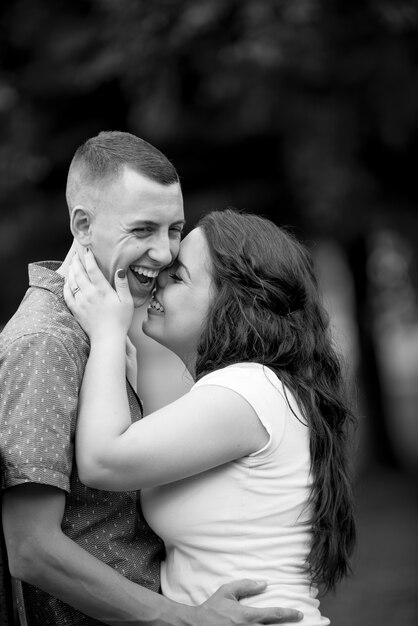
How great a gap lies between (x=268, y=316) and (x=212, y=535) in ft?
2.48

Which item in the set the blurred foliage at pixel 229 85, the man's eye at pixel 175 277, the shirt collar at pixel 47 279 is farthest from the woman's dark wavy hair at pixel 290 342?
the blurred foliage at pixel 229 85

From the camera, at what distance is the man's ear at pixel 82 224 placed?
10.5ft

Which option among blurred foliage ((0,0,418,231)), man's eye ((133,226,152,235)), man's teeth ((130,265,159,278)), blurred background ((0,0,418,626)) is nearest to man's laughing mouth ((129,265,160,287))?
man's teeth ((130,265,159,278))

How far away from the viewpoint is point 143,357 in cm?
1252

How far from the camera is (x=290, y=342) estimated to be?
324 centimetres

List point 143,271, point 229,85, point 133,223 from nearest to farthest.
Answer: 1. point 133,223
2. point 143,271
3. point 229,85

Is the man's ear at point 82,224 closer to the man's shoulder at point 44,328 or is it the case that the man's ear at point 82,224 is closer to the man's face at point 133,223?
the man's face at point 133,223

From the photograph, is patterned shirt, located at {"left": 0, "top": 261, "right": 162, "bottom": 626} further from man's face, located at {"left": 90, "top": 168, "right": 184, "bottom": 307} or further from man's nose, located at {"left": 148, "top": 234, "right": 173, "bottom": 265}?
man's nose, located at {"left": 148, "top": 234, "right": 173, "bottom": 265}

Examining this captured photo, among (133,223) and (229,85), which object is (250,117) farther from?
(133,223)

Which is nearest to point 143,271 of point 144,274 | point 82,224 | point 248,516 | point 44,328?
point 144,274

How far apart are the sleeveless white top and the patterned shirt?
109mm

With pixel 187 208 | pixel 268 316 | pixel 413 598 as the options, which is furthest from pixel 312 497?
pixel 187 208

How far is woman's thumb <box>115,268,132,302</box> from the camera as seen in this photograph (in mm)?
3133

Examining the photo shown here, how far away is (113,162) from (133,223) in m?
0.23
